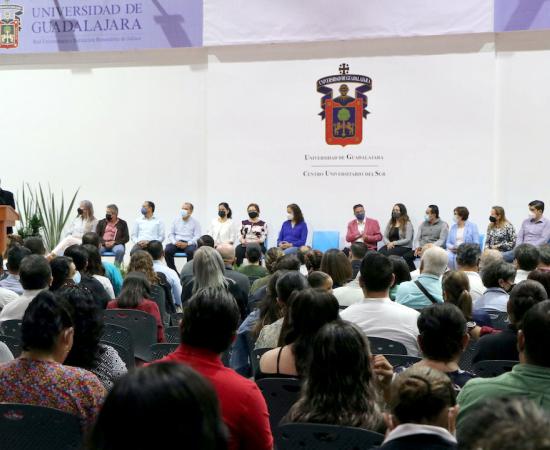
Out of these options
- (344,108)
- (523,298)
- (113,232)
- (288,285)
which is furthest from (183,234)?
(523,298)

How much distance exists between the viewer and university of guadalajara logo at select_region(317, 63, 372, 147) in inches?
480

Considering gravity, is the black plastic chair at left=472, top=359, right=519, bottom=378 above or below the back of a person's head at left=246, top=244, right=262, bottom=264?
below

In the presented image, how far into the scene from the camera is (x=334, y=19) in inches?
470

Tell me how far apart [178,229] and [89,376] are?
9869 mm

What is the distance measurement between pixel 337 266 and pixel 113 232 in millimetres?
7108

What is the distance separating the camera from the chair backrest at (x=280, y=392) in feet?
9.97

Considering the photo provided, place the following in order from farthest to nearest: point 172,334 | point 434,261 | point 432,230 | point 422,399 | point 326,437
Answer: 1. point 432,230
2. point 434,261
3. point 172,334
4. point 326,437
5. point 422,399

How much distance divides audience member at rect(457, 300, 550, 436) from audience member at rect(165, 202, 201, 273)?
966 cm

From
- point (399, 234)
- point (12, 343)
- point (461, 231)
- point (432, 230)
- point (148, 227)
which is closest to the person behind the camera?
point (12, 343)

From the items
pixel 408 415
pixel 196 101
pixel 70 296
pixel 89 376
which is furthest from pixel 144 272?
pixel 196 101

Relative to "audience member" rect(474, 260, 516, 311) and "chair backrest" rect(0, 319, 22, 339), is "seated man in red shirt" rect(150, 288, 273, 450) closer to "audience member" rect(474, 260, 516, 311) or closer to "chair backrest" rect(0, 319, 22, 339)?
"chair backrest" rect(0, 319, 22, 339)

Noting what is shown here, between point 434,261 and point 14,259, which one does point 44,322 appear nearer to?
point 434,261

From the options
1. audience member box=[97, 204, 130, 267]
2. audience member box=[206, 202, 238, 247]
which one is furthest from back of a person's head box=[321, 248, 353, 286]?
audience member box=[97, 204, 130, 267]

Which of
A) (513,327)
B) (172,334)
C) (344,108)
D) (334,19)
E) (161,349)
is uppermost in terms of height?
(334,19)
